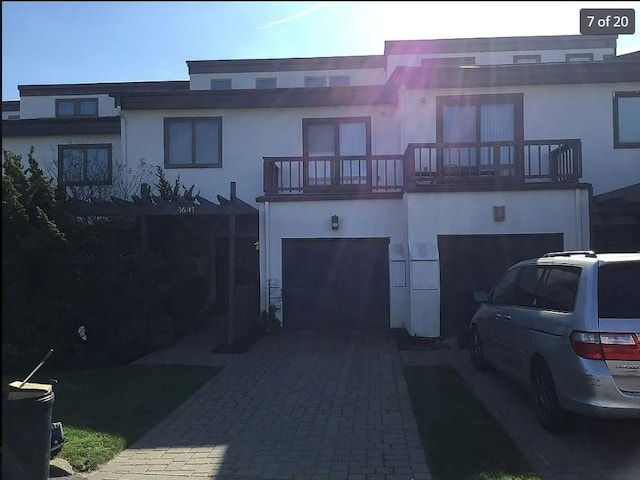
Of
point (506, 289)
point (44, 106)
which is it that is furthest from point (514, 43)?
point (44, 106)

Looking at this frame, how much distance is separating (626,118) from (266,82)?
14.8 metres

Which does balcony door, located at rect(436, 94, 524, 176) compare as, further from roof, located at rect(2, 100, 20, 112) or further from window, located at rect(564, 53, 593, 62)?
roof, located at rect(2, 100, 20, 112)

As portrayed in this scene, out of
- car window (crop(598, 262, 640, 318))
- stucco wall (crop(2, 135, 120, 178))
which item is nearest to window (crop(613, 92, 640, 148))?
car window (crop(598, 262, 640, 318))

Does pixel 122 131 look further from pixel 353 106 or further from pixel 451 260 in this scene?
pixel 451 260

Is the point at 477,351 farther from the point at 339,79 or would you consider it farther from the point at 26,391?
the point at 339,79

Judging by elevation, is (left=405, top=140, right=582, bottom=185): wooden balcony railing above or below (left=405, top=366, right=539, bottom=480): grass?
above

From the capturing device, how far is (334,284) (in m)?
13.4

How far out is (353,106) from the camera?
48.6 ft

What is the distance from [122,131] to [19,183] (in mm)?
5935

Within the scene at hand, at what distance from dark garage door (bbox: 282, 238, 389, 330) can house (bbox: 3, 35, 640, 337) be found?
3 centimetres

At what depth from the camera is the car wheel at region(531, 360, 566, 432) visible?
5.62 metres

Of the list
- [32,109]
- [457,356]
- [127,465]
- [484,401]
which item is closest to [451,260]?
[457,356]

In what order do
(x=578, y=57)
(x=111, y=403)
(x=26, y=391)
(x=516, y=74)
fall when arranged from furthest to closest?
(x=578, y=57)
(x=516, y=74)
(x=111, y=403)
(x=26, y=391)

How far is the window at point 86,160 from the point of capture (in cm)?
1460
